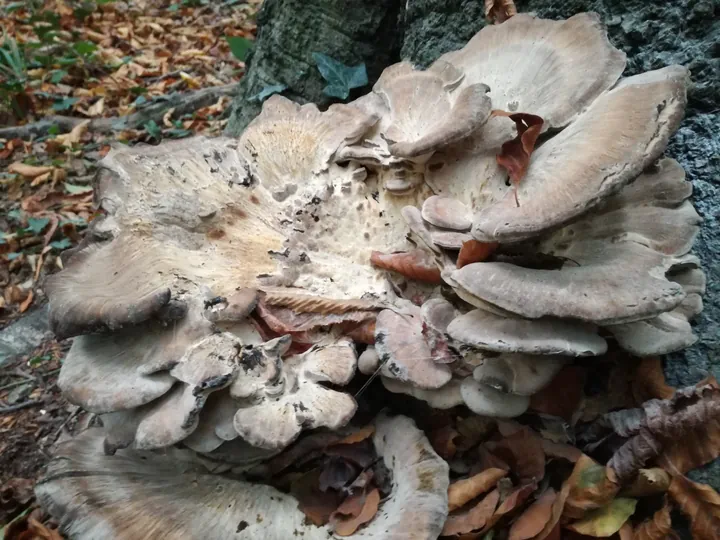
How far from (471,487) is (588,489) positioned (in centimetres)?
45

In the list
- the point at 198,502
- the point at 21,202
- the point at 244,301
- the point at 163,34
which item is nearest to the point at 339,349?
the point at 244,301

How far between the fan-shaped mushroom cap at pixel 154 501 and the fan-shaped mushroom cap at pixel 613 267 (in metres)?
1.26

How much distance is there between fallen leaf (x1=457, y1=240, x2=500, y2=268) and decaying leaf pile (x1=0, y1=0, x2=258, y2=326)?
337 centimetres

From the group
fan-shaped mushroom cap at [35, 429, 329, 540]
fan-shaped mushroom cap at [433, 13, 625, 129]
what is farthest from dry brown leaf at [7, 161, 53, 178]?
fan-shaped mushroom cap at [433, 13, 625, 129]

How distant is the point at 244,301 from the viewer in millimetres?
2332

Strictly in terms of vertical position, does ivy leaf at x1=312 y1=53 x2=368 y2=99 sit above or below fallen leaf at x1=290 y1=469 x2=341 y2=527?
above

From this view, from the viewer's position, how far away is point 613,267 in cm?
197

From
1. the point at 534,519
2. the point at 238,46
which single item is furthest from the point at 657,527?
the point at 238,46

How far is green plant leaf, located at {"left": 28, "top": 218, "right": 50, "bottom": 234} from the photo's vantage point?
16.1ft

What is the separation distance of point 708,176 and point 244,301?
2.00m

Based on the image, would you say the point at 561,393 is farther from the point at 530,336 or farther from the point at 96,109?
the point at 96,109

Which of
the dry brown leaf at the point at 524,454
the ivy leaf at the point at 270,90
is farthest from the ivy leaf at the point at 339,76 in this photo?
the dry brown leaf at the point at 524,454

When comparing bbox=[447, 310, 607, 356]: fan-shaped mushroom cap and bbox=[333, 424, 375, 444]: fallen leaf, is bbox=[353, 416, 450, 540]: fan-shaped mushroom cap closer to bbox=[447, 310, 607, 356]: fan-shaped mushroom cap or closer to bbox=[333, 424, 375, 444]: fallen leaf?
bbox=[333, 424, 375, 444]: fallen leaf

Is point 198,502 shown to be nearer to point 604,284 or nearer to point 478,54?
point 604,284
